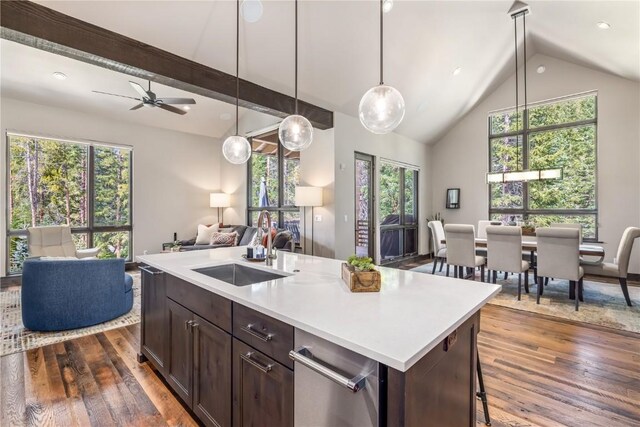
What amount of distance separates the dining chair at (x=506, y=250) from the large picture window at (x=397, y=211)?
88.9 inches

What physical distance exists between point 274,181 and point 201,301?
498 cm

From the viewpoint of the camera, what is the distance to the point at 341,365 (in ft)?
3.37

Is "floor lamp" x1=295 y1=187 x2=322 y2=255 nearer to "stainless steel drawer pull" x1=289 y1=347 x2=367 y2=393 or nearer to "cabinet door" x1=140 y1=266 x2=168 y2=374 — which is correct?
"cabinet door" x1=140 y1=266 x2=168 y2=374

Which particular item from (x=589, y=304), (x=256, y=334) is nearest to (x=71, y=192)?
(x=256, y=334)

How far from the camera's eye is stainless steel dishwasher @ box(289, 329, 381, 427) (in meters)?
0.95

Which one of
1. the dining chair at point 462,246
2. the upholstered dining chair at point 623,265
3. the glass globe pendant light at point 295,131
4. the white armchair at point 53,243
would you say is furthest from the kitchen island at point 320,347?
the white armchair at point 53,243

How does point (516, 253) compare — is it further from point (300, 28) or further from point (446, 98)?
point (300, 28)

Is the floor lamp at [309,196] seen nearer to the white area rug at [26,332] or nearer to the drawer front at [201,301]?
the white area rug at [26,332]

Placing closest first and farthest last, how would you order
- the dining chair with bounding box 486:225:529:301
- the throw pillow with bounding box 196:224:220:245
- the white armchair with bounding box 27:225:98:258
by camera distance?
1. the dining chair with bounding box 486:225:529:301
2. the white armchair with bounding box 27:225:98:258
3. the throw pillow with bounding box 196:224:220:245

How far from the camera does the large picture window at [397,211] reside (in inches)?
254

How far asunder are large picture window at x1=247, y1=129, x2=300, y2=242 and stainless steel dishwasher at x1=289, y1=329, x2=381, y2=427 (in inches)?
190

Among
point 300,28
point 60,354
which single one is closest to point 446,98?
point 300,28

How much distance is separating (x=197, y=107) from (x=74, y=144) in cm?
236

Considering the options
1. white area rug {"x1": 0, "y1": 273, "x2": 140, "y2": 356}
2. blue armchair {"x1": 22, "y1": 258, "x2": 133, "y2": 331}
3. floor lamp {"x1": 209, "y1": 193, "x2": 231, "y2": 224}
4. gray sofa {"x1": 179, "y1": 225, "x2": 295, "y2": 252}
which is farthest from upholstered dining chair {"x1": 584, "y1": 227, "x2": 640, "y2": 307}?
floor lamp {"x1": 209, "y1": 193, "x2": 231, "y2": 224}
